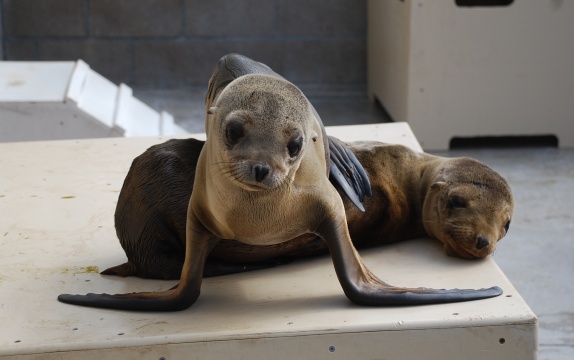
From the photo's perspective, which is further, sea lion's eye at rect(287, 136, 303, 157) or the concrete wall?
the concrete wall

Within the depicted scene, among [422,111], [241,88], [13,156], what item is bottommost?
[422,111]

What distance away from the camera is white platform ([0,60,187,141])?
5082mm

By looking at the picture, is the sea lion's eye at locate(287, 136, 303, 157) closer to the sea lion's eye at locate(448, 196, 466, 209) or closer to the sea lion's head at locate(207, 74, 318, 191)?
the sea lion's head at locate(207, 74, 318, 191)

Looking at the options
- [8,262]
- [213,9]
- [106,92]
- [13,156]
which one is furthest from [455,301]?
[213,9]

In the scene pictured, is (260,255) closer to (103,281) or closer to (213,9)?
(103,281)

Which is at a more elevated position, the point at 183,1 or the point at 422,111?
the point at 183,1

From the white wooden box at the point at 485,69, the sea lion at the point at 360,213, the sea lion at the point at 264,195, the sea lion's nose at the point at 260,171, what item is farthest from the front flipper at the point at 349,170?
the white wooden box at the point at 485,69

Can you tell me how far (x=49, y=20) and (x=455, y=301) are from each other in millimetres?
5873

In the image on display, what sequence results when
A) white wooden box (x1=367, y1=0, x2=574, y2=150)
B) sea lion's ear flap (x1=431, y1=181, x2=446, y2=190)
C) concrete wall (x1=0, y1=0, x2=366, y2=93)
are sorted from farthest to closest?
1. concrete wall (x1=0, y1=0, x2=366, y2=93)
2. white wooden box (x1=367, y1=0, x2=574, y2=150)
3. sea lion's ear flap (x1=431, y1=181, x2=446, y2=190)

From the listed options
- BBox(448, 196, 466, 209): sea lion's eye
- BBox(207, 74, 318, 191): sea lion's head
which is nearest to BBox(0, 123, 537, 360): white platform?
BBox(448, 196, 466, 209): sea lion's eye

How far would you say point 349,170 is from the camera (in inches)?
115

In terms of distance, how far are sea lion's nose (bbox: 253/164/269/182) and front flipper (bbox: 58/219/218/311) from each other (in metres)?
0.43

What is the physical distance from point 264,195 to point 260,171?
0.17 metres

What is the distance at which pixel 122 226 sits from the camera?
9.29ft
